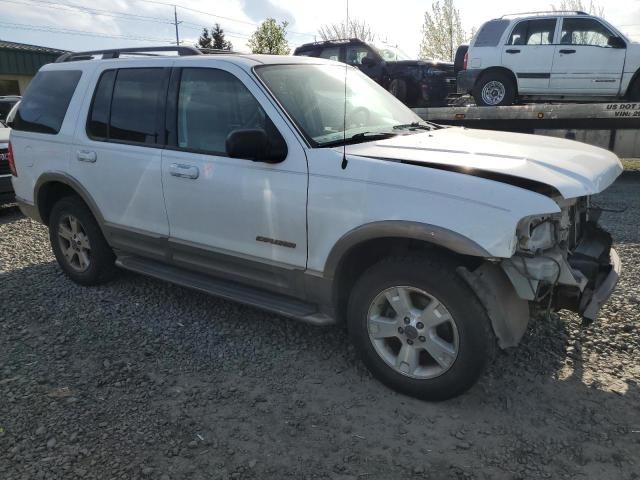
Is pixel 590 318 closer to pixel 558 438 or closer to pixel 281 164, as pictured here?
pixel 558 438

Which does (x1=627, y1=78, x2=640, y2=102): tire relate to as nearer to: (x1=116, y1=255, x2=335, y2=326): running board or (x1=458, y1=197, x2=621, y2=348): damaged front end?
(x1=458, y1=197, x2=621, y2=348): damaged front end

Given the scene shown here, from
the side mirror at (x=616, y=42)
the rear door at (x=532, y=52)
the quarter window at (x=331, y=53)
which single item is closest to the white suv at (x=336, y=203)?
the rear door at (x=532, y=52)

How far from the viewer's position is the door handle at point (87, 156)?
4.36 metres

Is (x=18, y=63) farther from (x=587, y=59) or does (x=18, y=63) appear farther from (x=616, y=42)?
(x=616, y=42)

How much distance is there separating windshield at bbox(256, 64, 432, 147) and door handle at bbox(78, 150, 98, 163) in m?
1.67

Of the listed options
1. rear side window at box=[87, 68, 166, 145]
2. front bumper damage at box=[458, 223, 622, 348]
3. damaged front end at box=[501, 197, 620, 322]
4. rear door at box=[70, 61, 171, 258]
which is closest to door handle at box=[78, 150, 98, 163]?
rear door at box=[70, 61, 171, 258]

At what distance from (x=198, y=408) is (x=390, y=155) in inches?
71.1

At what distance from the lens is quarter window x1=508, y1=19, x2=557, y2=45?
9.42m

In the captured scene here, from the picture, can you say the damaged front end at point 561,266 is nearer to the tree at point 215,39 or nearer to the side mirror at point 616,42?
the side mirror at point 616,42

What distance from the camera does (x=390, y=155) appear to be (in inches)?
120

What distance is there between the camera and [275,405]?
3100 millimetres

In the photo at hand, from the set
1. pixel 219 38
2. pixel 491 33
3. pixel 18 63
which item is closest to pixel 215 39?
pixel 219 38

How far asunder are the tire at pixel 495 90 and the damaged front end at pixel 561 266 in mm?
7244

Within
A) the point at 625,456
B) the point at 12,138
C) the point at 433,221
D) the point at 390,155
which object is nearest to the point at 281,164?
the point at 390,155
